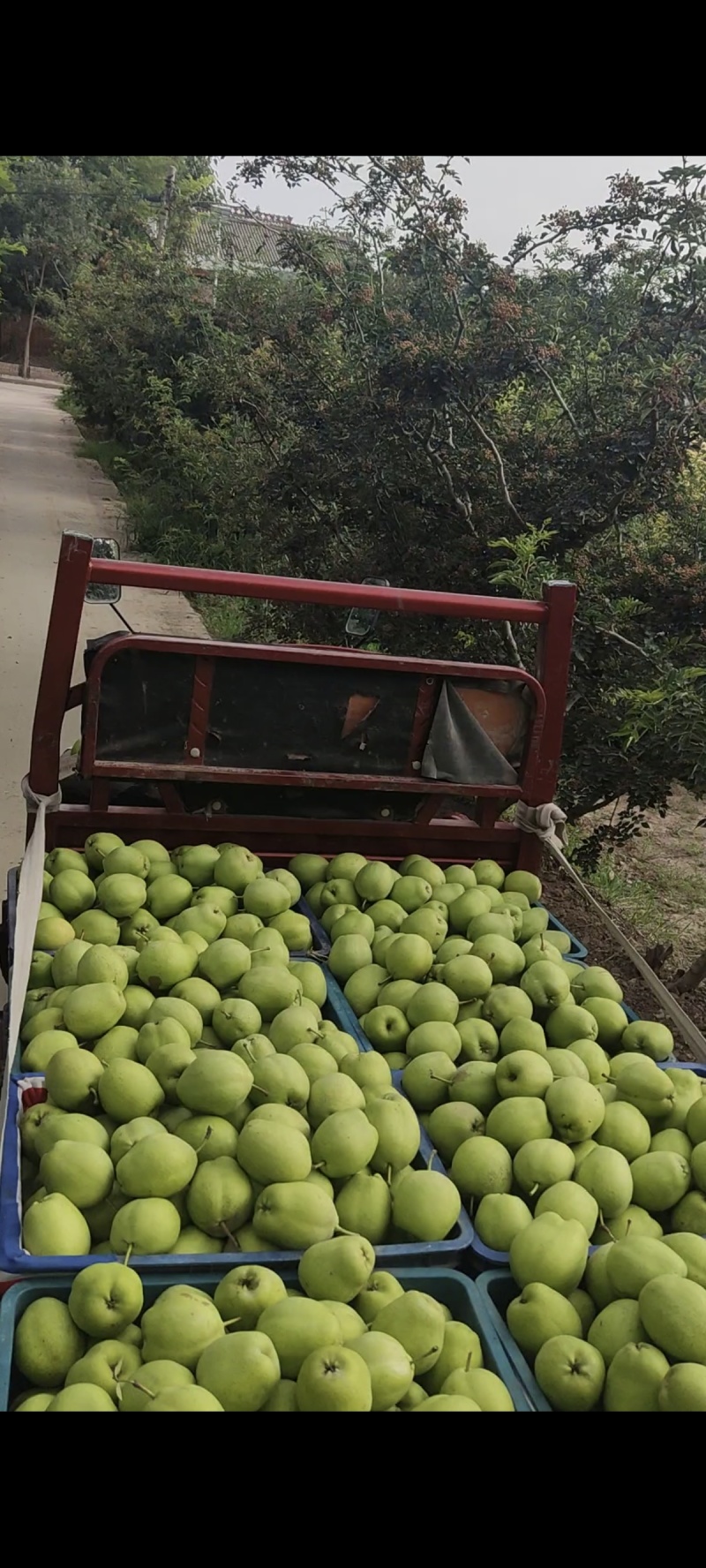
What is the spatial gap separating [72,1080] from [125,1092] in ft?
0.39

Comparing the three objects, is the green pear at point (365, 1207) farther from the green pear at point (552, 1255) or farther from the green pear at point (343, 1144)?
the green pear at point (552, 1255)

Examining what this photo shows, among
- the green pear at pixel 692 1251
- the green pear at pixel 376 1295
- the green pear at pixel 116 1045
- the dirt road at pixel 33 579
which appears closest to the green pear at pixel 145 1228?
the green pear at pixel 376 1295

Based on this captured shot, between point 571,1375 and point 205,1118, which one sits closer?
point 571,1375

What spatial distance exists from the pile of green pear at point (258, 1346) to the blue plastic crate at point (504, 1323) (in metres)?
0.06

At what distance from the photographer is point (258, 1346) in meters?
1.74

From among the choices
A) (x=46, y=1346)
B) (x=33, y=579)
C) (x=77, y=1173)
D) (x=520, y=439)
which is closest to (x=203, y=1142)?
(x=77, y=1173)

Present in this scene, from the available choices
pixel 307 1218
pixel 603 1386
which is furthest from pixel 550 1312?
pixel 307 1218

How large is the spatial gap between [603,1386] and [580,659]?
3518mm

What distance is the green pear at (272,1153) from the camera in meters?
2.17

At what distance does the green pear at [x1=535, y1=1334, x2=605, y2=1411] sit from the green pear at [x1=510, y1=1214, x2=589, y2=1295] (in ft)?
0.54

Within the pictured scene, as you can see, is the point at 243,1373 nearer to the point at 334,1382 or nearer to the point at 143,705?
the point at 334,1382

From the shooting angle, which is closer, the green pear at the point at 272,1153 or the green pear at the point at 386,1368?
the green pear at the point at 386,1368

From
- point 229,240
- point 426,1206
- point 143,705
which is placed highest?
point 229,240

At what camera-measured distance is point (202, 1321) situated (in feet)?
6.02
